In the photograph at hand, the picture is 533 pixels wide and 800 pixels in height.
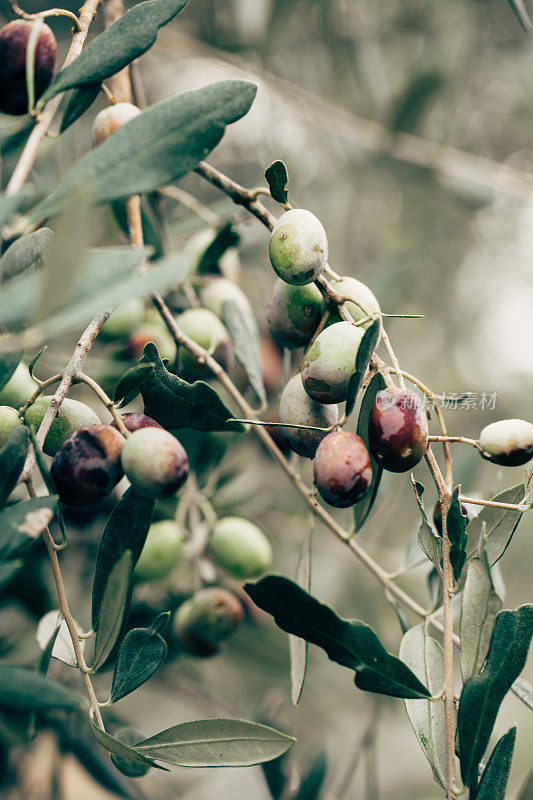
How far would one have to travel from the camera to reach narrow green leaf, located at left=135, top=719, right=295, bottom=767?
1.98ft

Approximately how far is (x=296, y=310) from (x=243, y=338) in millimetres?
164

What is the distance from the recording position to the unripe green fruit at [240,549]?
39.6 inches

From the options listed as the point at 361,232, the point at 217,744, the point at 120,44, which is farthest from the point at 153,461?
the point at 361,232

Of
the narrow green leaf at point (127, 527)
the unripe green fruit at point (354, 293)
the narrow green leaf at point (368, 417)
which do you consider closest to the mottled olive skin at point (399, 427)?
the narrow green leaf at point (368, 417)

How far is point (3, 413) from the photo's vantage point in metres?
0.62

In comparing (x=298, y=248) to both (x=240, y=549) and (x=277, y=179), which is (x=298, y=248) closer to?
(x=277, y=179)

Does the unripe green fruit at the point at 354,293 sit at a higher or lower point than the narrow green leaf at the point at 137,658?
higher

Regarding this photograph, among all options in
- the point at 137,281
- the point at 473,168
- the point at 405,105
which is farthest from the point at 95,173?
the point at 473,168

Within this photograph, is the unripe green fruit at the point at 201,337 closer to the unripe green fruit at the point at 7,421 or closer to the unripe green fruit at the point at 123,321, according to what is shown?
the unripe green fruit at the point at 123,321

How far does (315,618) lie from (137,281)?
330 millimetres

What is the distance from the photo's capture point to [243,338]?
0.89 m

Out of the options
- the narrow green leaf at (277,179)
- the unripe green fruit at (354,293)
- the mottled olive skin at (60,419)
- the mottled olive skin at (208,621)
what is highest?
the narrow green leaf at (277,179)

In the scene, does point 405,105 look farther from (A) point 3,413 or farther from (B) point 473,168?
(A) point 3,413

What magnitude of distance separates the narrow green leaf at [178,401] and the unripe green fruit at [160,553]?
326mm
